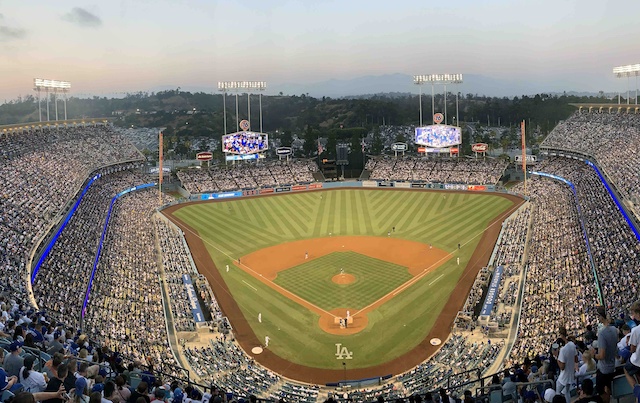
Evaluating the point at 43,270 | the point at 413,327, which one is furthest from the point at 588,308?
the point at 43,270

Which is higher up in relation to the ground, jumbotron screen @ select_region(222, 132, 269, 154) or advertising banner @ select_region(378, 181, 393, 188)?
jumbotron screen @ select_region(222, 132, 269, 154)

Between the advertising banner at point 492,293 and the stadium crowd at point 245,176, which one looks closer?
the advertising banner at point 492,293

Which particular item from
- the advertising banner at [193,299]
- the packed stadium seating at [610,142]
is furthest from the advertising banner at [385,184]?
the advertising banner at [193,299]

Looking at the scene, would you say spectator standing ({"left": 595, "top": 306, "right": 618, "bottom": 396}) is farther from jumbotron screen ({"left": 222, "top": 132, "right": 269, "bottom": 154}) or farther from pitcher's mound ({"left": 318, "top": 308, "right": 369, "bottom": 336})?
jumbotron screen ({"left": 222, "top": 132, "right": 269, "bottom": 154})

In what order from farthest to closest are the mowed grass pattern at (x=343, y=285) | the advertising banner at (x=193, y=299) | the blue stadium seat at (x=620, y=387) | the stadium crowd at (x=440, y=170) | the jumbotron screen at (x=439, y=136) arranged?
1. the jumbotron screen at (x=439, y=136)
2. the stadium crowd at (x=440, y=170)
3. the mowed grass pattern at (x=343, y=285)
4. the advertising banner at (x=193, y=299)
5. the blue stadium seat at (x=620, y=387)

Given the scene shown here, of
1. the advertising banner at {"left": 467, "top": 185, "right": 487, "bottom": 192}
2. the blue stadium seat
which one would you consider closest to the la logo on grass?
the blue stadium seat

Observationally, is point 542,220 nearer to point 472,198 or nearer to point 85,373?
point 472,198

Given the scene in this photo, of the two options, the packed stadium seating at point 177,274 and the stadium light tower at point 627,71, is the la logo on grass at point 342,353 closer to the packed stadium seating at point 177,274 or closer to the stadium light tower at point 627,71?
the packed stadium seating at point 177,274
